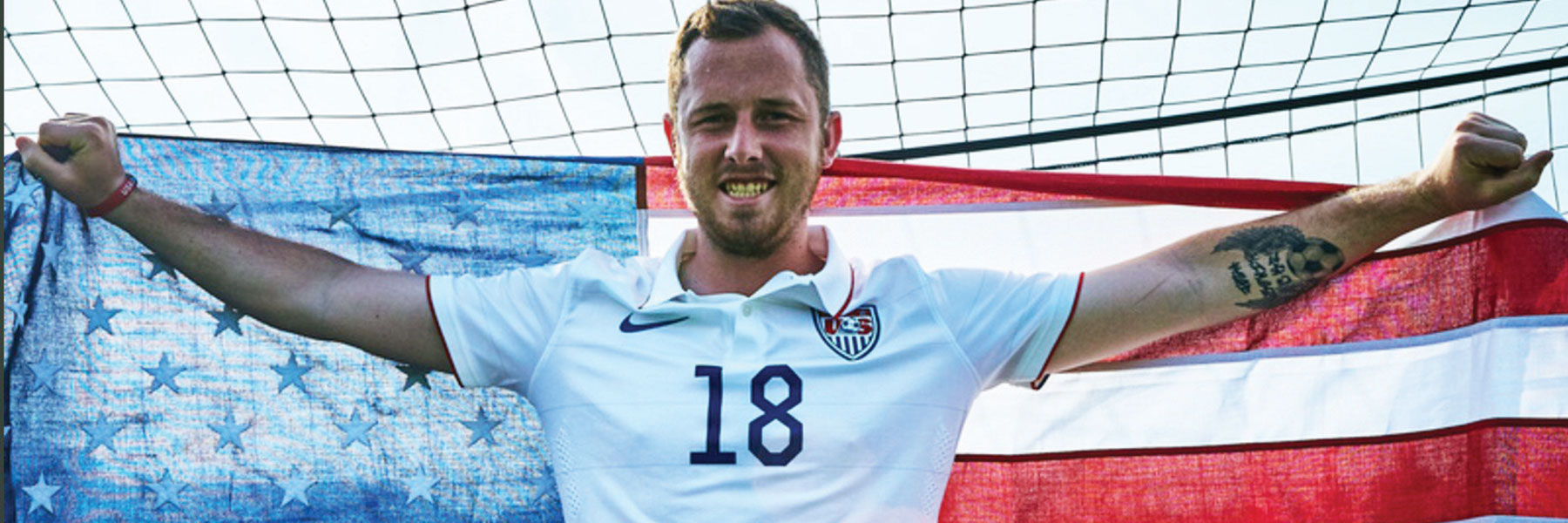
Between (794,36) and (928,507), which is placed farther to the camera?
(794,36)

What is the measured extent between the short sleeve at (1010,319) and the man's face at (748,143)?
299mm

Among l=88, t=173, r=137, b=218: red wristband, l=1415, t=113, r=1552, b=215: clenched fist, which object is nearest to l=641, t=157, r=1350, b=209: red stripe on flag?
l=1415, t=113, r=1552, b=215: clenched fist

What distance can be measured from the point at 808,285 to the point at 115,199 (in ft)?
3.70

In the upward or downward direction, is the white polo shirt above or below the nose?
below

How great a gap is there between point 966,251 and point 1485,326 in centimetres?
91

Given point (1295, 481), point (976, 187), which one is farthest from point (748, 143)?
point (1295, 481)

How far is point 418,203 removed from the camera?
2.62m

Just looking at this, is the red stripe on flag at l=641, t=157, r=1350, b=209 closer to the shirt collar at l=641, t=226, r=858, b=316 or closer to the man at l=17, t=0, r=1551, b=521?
the man at l=17, t=0, r=1551, b=521

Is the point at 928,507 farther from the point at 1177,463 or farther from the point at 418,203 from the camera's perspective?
the point at 418,203

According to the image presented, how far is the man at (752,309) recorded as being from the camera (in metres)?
2.06

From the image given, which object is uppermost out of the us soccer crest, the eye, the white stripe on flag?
the eye

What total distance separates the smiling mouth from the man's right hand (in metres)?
0.99

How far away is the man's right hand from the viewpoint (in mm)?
2162

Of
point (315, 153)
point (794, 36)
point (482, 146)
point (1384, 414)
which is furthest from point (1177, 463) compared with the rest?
point (482, 146)
